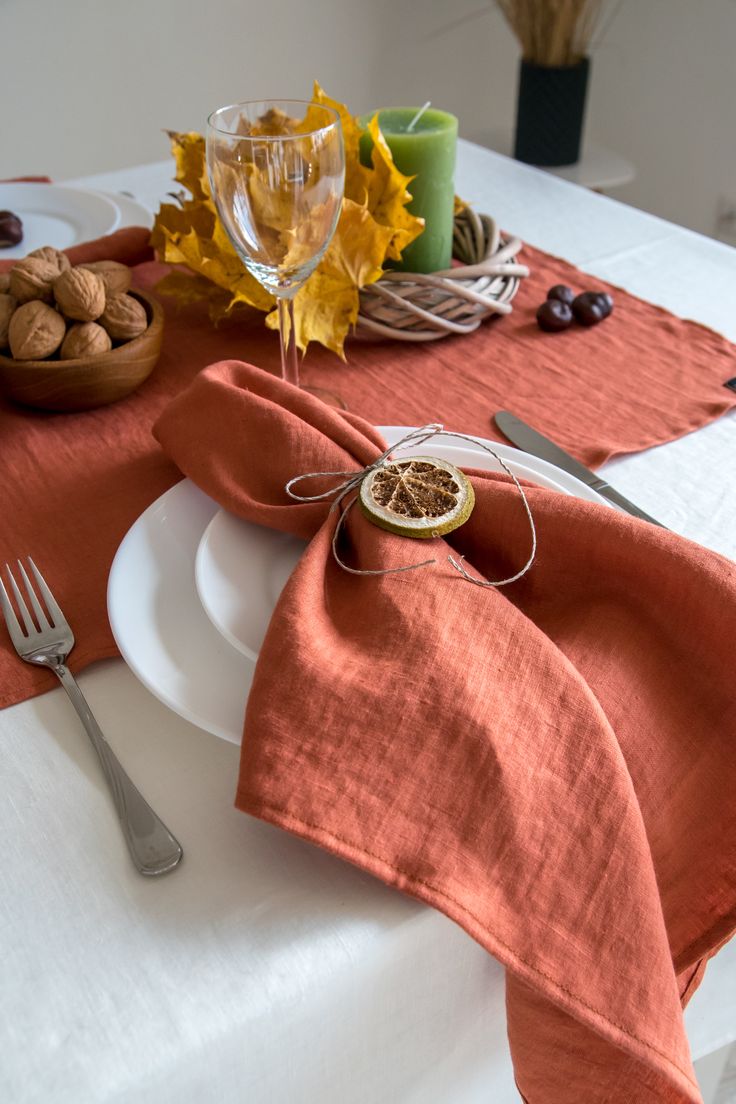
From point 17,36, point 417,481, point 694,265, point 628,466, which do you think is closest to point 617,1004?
point 417,481

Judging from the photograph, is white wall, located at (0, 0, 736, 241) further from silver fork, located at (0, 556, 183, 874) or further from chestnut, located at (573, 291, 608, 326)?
silver fork, located at (0, 556, 183, 874)

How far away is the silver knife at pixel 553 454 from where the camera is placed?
2.01 ft

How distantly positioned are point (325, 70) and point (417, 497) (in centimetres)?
221

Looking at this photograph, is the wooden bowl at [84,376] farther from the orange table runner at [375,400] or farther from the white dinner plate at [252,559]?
the white dinner plate at [252,559]

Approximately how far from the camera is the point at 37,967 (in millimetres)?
373

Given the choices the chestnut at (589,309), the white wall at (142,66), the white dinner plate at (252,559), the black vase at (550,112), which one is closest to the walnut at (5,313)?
the white dinner plate at (252,559)

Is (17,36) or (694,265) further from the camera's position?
(17,36)

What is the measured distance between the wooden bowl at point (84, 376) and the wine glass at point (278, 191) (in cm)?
12

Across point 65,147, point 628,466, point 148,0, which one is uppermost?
point 148,0

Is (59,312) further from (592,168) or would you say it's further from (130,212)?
(592,168)

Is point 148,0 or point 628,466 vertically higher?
point 148,0

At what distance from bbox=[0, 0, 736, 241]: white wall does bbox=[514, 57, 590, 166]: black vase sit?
298 millimetres

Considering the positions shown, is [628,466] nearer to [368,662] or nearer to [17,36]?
[368,662]

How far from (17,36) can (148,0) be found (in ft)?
0.97
